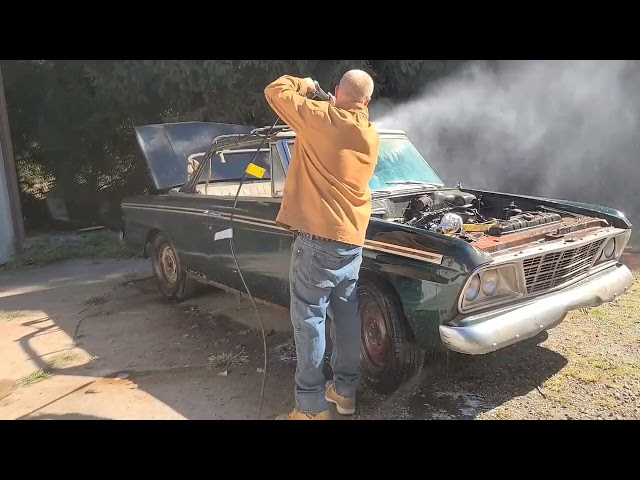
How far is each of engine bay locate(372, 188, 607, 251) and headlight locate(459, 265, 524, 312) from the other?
16cm

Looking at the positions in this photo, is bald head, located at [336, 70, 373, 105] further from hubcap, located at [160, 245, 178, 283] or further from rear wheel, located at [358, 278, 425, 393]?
hubcap, located at [160, 245, 178, 283]

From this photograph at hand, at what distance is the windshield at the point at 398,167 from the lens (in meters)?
4.50

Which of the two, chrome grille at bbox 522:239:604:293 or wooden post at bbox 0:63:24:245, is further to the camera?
wooden post at bbox 0:63:24:245

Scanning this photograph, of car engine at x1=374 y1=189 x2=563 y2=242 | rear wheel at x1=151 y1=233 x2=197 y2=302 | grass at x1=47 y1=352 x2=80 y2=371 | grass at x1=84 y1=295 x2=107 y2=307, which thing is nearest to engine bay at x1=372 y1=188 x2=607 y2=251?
car engine at x1=374 y1=189 x2=563 y2=242

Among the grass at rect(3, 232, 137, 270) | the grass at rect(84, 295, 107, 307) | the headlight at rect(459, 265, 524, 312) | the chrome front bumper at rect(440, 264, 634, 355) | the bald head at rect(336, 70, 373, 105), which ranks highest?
the bald head at rect(336, 70, 373, 105)

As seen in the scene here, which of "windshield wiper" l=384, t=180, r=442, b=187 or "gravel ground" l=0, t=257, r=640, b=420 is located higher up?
"windshield wiper" l=384, t=180, r=442, b=187

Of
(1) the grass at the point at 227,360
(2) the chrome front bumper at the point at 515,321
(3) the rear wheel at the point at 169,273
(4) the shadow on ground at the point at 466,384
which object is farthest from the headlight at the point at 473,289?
(3) the rear wheel at the point at 169,273

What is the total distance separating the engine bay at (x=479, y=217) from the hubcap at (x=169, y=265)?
9.49ft

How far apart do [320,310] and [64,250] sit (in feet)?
24.4

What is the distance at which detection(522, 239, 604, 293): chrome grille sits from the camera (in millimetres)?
3387

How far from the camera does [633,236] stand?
787 centimetres

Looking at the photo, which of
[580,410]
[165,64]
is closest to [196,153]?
[165,64]

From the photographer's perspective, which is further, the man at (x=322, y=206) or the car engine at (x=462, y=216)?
the car engine at (x=462, y=216)

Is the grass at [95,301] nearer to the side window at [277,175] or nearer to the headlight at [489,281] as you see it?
the side window at [277,175]
